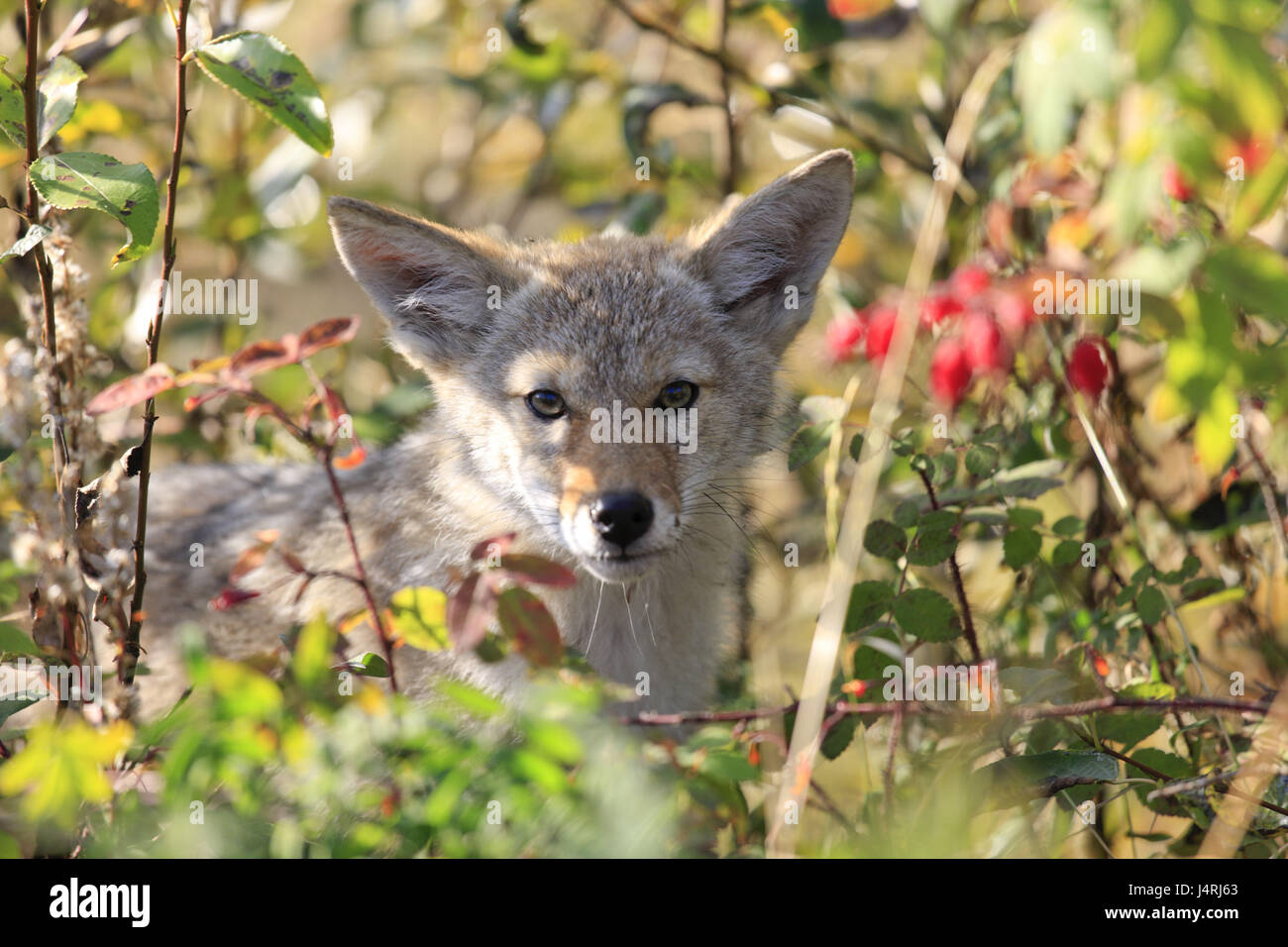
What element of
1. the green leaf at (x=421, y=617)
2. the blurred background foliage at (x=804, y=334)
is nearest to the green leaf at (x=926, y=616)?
the blurred background foliage at (x=804, y=334)

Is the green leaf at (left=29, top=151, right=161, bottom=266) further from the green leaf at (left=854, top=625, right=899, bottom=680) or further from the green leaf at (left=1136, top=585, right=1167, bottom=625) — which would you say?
the green leaf at (left=1136, top=585, right=1167, bottom=625)

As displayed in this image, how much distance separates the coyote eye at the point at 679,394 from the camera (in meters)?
3.84

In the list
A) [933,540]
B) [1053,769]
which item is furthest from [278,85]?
[1053,769]

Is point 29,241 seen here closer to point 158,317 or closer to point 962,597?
point 158,317

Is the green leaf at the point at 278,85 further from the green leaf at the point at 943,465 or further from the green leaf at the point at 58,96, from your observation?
the green leaf at the point at 943,465

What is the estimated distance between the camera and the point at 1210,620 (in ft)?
15.7

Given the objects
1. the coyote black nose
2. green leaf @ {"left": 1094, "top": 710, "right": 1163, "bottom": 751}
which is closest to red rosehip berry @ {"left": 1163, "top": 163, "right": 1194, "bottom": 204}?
green leaf @ {"left": 1094, "top": 710, "right": 1163, "bottom": 751}

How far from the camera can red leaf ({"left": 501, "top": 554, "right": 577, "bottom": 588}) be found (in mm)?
2453

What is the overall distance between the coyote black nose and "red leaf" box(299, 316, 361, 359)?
1.03 m

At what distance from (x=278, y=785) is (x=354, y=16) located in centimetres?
446

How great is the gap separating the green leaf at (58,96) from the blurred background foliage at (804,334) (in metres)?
0.34

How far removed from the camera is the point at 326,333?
99.2 inches

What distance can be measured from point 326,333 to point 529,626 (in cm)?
82
